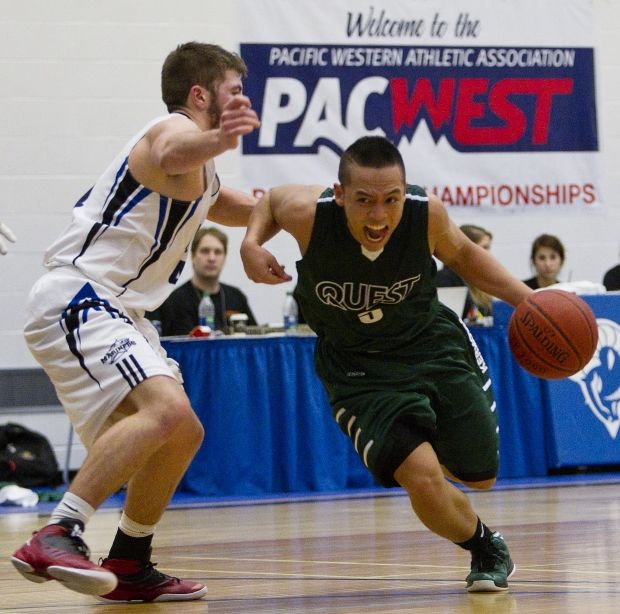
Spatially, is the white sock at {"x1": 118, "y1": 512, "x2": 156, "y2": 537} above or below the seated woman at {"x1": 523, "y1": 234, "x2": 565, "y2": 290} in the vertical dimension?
below

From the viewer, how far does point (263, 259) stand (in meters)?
3.70

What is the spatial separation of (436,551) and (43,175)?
533 centimetres

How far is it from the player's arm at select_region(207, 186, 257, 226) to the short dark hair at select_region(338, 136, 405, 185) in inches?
19.0

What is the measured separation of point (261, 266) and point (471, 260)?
0.72m

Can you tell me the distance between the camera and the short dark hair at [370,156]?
3721 millimetres

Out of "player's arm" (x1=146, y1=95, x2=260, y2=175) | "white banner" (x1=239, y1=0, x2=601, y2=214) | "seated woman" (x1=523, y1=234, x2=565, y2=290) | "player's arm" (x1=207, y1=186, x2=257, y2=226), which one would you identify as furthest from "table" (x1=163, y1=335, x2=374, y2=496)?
"player's arm" (x1=146, y1=95, x2=260, y2=175)

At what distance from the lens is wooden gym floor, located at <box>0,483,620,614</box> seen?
360 centimetres

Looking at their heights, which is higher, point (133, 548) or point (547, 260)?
point (547, 260)

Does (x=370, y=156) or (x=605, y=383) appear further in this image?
(x=605, y=383)

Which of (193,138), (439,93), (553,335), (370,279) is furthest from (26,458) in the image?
(193,138)

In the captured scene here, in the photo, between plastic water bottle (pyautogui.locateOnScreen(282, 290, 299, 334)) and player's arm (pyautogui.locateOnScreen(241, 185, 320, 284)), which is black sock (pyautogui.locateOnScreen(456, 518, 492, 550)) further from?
plastic water bottle (pyautogui.locateOnScreen(282, 290, 299, 334))

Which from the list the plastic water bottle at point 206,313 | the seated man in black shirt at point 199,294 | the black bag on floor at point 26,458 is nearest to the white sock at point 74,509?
the plastic water bottle at point 206,313

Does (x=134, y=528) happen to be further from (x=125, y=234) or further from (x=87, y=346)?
(x=125, y=234)

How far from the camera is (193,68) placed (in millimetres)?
3738
